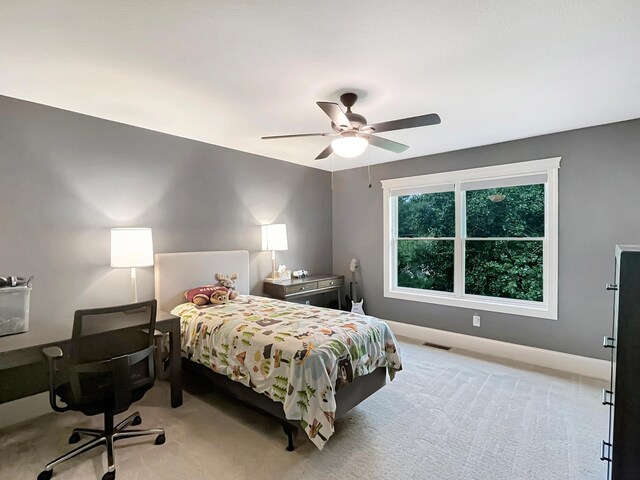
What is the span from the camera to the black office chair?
1814 mm

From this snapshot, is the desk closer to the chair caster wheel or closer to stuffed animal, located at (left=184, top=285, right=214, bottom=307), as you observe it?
stuffed animal, located at (left=184, top=285, right=214, bottom=307)

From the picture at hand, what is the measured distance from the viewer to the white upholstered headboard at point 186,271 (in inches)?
130

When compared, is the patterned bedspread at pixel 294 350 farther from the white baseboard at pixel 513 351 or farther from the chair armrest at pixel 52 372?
the white baseboard at pixel 513 351

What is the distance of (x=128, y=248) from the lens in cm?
280

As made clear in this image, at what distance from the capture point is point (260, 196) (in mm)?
4387

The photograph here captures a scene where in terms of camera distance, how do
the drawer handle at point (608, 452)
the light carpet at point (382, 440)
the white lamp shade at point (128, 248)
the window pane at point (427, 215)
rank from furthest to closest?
1. the window pane at point (427, 215)
2. the white lamp shade at point (128, 248)
3. the light carpet at point (382, 440)
4. the drawer handle at point (608, 452)

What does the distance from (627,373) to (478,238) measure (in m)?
2.88

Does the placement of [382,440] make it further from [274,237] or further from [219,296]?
[274,237]

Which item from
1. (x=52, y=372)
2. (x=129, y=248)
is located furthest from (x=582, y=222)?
(x=52, y=372)

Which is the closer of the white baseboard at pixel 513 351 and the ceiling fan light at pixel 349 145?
the ceiling fan light at pixel 349 145

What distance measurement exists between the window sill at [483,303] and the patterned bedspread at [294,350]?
6.05 feet

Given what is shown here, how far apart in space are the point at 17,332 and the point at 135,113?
76.4 inches

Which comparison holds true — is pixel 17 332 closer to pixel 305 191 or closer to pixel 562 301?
pixel 305 191

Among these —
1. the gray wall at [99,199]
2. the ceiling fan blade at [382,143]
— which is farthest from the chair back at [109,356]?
the ceiling fan blade at [382,143]
